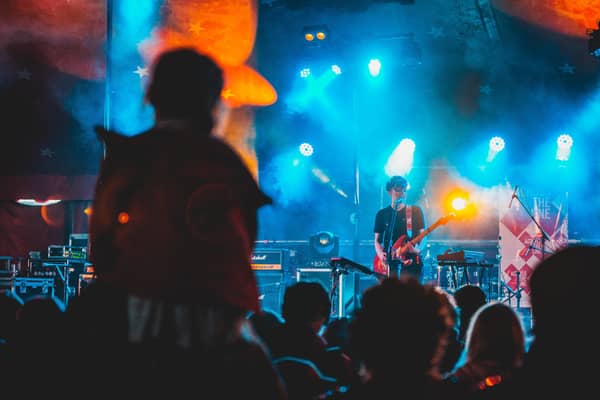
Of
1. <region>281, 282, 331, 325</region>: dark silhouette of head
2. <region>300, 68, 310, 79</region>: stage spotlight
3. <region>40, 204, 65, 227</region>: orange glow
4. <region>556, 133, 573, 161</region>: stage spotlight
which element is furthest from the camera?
<region>40, 204, 65, 227</region>: orange glow

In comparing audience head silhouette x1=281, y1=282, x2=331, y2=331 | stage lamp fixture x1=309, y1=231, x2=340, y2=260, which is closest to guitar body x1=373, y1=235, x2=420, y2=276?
stage lamp fixture x1=309, y1=231, x2=340, y2=260

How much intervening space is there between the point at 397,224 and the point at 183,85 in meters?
5.54

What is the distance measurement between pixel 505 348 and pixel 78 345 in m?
1.57

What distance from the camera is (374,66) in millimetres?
10953

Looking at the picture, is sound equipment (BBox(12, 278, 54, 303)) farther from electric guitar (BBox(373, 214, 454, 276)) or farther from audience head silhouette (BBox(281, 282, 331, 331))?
audience head silhouette (BBox(281, 282, 331, 331))

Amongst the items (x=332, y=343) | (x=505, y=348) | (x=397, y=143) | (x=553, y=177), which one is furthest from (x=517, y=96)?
(x=505, y=348)

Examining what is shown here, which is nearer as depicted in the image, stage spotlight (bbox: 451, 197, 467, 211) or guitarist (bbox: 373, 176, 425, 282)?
guitarist (bbox: 373, 176, 425, 282)

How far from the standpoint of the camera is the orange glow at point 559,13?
1079 centimetres

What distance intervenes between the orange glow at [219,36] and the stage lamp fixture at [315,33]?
190 centimetres

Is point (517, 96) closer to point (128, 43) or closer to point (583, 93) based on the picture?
point (583, 93)

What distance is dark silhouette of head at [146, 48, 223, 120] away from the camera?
5.74ft

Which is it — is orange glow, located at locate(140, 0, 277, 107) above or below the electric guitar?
above

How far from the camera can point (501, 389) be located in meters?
1.73

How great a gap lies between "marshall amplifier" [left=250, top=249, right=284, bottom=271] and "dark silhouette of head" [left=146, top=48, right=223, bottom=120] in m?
8.08
